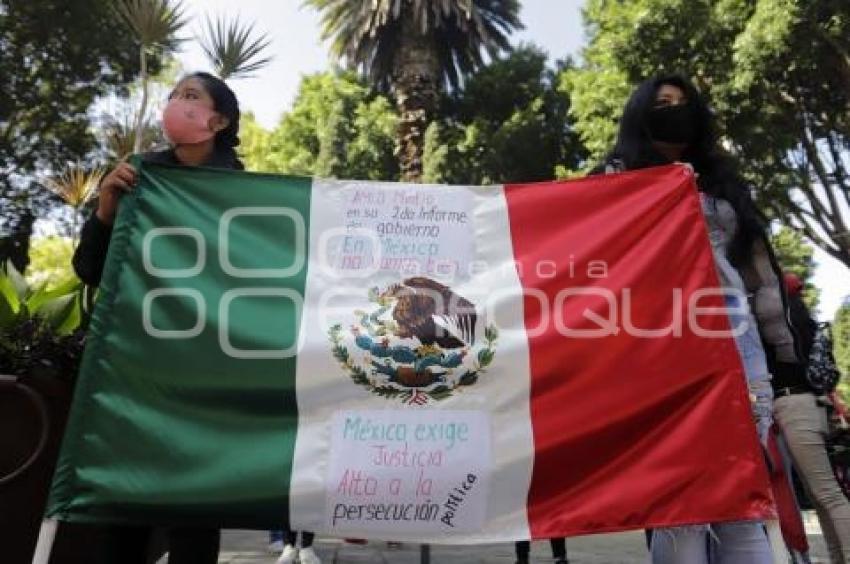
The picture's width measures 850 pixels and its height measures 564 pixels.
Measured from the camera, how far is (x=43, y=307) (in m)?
2.90

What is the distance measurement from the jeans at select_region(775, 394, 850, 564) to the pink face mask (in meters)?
2.30

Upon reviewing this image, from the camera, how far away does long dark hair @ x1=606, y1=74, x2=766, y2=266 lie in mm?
2596

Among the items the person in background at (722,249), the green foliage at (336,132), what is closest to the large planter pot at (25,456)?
the person in background at (722,249)

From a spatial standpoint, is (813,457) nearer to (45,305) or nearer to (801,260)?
(45,305)

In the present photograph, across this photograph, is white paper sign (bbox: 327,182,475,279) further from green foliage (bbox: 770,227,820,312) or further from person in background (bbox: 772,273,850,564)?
green foliage (bbox: 770,227,820,312)

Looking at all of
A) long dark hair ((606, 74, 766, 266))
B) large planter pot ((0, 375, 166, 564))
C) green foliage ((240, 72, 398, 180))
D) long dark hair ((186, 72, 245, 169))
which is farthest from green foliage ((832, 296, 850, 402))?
large planter pot ((0, 375, 166, 564))

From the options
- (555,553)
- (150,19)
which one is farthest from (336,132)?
(555,553)

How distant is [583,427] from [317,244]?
887 mm

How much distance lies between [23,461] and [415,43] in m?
17.3

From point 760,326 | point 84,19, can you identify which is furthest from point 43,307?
point 84,19

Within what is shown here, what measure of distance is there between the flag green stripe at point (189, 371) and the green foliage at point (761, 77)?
11.0 m

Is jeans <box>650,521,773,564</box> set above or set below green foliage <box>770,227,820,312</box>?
below

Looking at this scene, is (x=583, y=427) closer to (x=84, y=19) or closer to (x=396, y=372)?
(x=396, y=372)

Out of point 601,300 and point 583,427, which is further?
point 601,300
